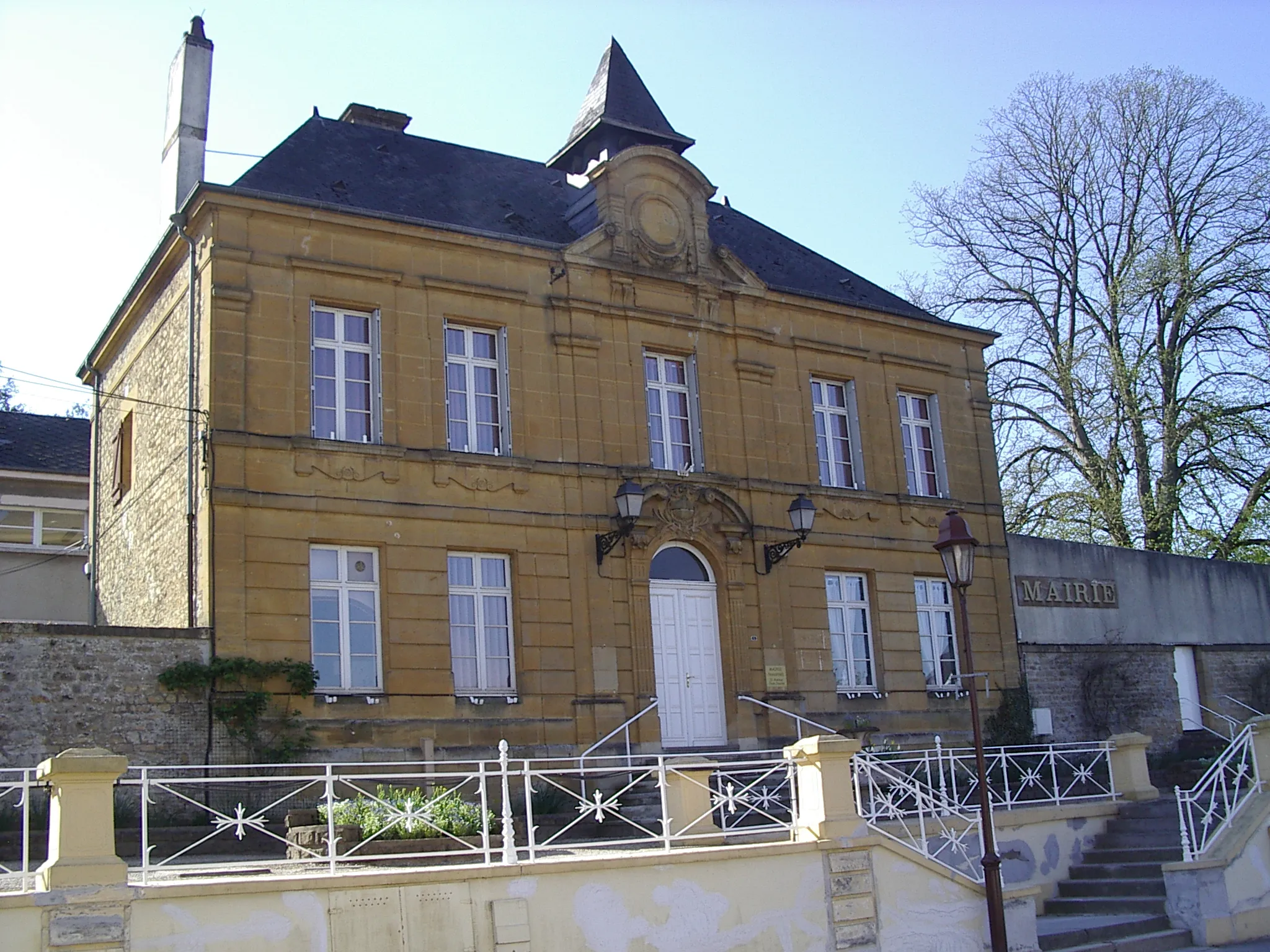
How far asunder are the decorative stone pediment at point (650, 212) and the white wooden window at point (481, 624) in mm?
4518

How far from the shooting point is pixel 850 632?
66.9ft

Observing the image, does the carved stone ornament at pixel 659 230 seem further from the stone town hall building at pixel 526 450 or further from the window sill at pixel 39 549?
the window sill at pixel 39 549

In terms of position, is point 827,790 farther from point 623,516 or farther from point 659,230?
point 659,230

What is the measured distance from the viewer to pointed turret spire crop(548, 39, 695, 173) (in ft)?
69.4

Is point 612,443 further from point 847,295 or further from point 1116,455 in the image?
point 1116,455

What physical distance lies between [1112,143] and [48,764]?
28.4 m

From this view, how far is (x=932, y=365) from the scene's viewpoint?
22.6 meters

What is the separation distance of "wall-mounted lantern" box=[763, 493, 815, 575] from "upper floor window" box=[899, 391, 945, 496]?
2819 mm

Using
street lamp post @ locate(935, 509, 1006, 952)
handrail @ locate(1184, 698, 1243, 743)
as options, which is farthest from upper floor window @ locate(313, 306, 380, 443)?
handrail @ locate(1184, 698, 1243, 743)

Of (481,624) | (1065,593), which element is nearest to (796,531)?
(481,624)

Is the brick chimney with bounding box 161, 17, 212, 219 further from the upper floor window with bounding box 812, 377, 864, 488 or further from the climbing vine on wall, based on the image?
the upper floor window with bounding box 812, 377, 864, 488

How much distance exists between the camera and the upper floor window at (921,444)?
22062 millimetres

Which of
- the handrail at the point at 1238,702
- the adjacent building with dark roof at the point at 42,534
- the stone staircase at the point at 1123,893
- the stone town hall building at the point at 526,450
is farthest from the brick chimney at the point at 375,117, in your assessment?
the handrail at the point at 1238,702

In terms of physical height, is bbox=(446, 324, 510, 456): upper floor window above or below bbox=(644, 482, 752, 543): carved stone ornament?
above
